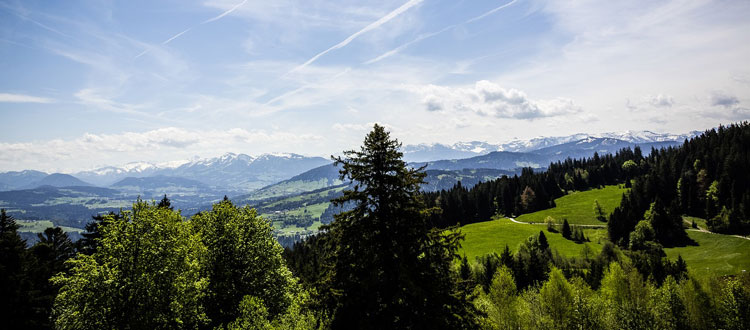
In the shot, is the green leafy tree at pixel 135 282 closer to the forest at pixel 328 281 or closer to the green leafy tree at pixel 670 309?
the forest at pixel 328 281

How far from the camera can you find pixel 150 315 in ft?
78.4

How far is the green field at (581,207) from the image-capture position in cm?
13700

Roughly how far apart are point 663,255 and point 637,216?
3381cm

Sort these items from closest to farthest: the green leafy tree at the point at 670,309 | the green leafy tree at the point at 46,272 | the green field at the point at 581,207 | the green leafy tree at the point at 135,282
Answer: the green leafy tree at the point at 135,282 → the green leafy tree at the point at 46,272 → the green leafy tree at the point at 670,309 → the green field at the point at 581,207

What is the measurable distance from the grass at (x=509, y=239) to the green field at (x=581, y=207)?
13996 mm

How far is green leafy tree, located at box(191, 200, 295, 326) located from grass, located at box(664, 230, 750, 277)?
284 feet

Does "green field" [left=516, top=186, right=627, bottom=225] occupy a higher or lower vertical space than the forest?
lower

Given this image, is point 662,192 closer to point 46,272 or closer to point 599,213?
point 599,213

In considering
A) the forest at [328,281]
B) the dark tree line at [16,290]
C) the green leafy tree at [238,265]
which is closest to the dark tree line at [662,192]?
the forest at [328,281]

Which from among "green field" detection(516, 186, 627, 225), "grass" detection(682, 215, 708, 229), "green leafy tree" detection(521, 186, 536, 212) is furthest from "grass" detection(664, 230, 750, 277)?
"green leafy tree" detection(521, 186, 536, 212)

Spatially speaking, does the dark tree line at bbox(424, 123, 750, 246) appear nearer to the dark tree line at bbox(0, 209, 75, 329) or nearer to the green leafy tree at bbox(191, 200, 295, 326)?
the green leafy tree at bbox(191, 200, 295, 326)

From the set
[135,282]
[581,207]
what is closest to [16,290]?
[135,282]

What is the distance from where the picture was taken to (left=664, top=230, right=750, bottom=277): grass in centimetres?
7812

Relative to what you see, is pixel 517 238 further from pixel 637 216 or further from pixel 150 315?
pixel 150 315
